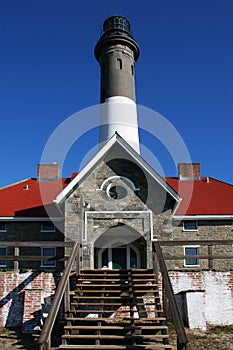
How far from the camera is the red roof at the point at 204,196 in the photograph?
57.3 feet

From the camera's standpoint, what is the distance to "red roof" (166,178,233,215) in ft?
57.3

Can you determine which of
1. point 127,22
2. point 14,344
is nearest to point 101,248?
point 14,344

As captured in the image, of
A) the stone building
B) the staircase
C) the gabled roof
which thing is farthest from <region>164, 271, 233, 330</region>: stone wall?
the gabled roof

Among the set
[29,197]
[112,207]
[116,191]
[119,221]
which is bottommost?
[119,221]

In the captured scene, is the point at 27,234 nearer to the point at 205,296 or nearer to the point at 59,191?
the point at 59,191

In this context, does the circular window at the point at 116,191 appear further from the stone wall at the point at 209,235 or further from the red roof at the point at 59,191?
the stone wall at the point at 209,235

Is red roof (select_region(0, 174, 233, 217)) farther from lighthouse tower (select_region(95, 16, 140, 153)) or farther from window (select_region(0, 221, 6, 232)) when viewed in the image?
lighthouse tower (select_region(95, 16, 140, 153))

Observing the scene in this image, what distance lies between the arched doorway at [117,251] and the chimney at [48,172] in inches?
317

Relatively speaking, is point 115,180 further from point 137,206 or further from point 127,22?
point 127,22

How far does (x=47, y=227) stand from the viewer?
674 inches

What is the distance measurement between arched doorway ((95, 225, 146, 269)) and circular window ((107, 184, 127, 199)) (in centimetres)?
173

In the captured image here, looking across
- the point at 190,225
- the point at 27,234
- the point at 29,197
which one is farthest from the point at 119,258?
the point at 29,197

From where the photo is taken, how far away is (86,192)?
1359 cm

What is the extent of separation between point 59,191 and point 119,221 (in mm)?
7032
